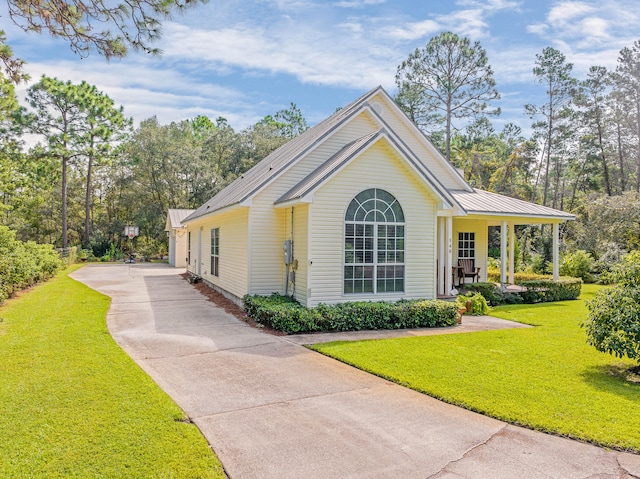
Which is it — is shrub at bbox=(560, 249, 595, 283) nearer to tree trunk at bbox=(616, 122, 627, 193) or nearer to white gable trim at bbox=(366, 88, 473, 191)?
white gable trim at bbox=(366, 88, 473, 191)

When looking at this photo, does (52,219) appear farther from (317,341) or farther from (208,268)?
(317,341)

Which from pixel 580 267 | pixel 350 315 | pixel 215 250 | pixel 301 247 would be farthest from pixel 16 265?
pixel 580 267

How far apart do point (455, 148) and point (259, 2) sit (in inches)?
1340

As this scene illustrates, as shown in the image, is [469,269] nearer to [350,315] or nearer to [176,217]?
[350,315]

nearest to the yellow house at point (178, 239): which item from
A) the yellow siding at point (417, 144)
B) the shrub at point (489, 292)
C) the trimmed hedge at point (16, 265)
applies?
the trimmed hedge at point (16, 265)

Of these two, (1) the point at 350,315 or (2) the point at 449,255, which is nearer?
(1) the point at 350,315

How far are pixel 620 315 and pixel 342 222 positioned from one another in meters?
5.88

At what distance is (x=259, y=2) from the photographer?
801cm

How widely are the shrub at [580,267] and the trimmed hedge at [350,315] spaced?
45.8 ft

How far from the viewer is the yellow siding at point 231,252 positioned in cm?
1196

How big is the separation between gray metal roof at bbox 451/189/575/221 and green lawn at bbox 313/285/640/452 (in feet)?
16.6

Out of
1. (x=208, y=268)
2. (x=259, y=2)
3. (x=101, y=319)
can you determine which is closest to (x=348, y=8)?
(x=259, y=2)

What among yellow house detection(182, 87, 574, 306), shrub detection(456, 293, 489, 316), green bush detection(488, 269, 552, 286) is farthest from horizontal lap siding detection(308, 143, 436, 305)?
green bush detection(488, 269, 552, 286)

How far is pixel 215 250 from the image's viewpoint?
53.2ft
